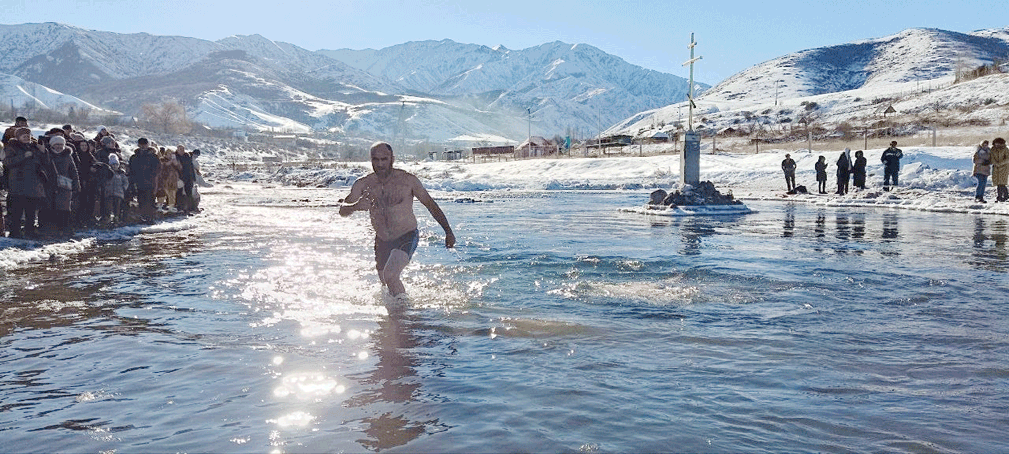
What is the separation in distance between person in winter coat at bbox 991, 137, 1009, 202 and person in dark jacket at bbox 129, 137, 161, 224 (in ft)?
67.3

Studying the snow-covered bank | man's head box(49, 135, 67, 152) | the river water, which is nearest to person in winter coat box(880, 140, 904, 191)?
the snow-covered bank

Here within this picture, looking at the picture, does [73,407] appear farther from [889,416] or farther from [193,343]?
[889,416]

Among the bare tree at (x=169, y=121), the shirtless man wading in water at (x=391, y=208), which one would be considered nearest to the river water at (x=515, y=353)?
the shirtless man wading in water at (x=391, y=208)

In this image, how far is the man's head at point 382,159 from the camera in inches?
281

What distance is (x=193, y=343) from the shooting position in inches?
215

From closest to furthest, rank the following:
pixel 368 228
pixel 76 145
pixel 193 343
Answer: pixel 193 343 < pixel 76 145 < pixel 368 228

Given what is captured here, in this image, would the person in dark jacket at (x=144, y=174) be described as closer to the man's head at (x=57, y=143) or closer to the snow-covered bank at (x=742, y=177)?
the man's head at (x=57, y=143)

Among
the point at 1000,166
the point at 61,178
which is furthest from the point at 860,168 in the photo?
the point at 61,178

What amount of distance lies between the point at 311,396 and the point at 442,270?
5.53 metres

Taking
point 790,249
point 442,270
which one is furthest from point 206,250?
point 790,249

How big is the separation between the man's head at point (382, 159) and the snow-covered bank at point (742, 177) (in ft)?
54.4

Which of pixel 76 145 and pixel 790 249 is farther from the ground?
pixel 76 145

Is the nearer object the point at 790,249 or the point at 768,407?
the point at 768,407

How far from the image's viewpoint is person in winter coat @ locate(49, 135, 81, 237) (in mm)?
11383
